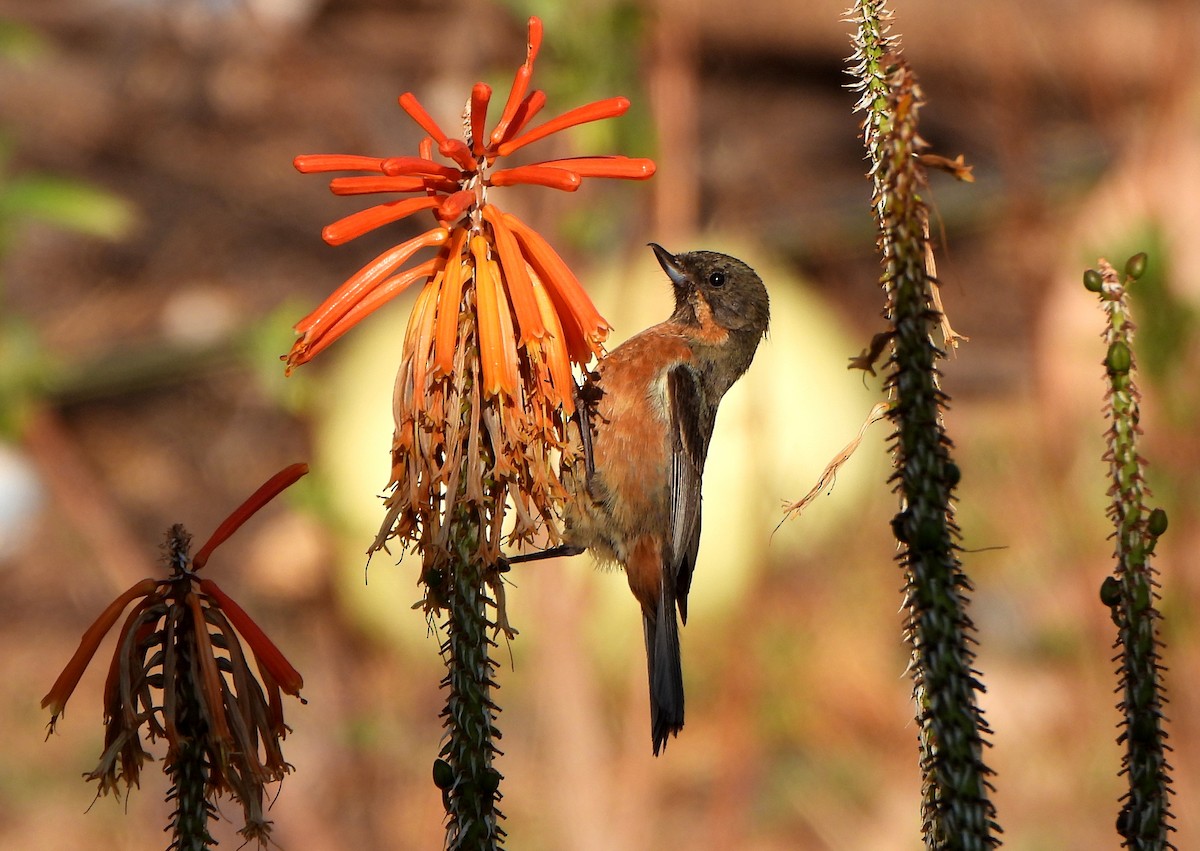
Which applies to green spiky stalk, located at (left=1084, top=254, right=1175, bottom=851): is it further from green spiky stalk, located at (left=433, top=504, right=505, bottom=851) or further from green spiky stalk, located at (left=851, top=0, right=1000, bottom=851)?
green spiky stalk, located at (left=433, top=504, right=505, bottom=851)

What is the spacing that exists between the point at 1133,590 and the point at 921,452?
1.69 feet

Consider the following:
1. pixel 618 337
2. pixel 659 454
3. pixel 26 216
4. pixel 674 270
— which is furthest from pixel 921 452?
pixel 26 216

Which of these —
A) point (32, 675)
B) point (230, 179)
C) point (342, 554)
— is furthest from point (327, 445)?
point (230, 179)

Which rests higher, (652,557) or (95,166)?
(95,166)

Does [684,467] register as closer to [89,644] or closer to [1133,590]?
[1133,590]

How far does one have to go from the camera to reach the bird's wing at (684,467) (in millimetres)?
4801

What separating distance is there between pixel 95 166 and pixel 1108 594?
44.5 ft

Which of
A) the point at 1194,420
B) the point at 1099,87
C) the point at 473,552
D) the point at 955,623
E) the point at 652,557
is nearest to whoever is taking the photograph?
the point at 955,623

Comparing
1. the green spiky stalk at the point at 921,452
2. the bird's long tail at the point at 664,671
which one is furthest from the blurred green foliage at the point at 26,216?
the green spiky stalk at the point at 921,452

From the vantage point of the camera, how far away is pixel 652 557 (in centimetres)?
487

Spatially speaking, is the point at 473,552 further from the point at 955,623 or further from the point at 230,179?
the point at 230,179

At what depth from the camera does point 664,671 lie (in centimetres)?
436

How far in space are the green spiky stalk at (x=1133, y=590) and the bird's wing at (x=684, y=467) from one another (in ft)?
7.49

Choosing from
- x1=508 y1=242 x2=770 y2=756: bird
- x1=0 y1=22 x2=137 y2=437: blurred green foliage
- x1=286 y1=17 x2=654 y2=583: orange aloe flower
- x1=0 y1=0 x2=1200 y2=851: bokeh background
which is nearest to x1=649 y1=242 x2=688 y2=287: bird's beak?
x1=508 y1=242 x2=770 y2=756: bird
